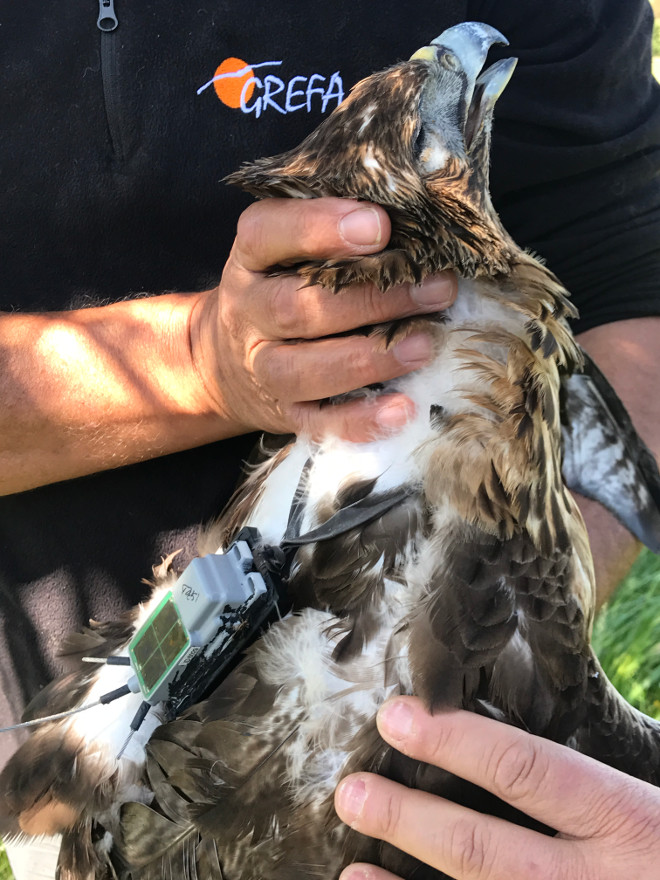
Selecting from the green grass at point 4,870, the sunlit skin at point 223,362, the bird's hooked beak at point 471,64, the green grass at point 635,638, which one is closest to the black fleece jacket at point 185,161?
the sunlit skin at point 223,362

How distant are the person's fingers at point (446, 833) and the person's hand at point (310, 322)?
2.21ft

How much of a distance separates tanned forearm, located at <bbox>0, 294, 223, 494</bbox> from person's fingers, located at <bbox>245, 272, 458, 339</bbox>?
33 centimetres

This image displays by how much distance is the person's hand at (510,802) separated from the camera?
1144mm

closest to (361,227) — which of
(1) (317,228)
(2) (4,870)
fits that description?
(1) (317,228)

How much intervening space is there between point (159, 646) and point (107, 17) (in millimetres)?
1440

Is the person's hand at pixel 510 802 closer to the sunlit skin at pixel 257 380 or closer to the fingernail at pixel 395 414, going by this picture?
the sunlit skin at pixel 257 380

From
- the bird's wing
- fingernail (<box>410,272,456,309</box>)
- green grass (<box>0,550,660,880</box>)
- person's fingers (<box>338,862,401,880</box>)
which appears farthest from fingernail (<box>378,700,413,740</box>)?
green grass (<box>0,550,660,880</box>)

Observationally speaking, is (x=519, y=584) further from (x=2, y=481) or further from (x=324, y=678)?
(x=2, y=481)

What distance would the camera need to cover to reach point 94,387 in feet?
Answer: 5.61

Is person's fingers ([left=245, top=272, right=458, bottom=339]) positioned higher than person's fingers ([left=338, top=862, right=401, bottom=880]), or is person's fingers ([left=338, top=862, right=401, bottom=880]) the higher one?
person's fingers ([left=245, top=272, right=458, bottom=339])

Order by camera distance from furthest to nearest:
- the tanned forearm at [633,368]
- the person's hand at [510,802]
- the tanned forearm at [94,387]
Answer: the tanned forearm at [633,368], the tanned forearm at [94,387], the person's hand at [510,802]

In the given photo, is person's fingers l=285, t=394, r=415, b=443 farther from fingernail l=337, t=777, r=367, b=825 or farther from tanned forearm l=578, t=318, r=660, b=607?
tanned forearm l=578, t=318, r=660, b=607

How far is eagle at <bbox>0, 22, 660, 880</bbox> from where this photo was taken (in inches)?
53.7

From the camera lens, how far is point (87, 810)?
1.56 m
